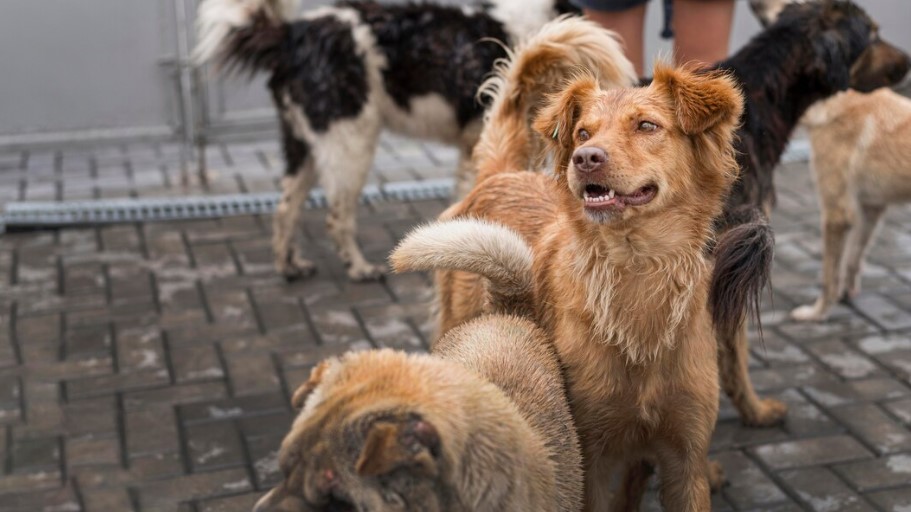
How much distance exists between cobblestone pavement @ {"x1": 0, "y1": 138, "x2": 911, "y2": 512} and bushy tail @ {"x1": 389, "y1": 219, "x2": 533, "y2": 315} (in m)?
1.05

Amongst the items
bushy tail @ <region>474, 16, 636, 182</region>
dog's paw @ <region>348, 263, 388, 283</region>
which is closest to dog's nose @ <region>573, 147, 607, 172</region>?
bushy tail @ <region>474, 16, 636, 182</region>

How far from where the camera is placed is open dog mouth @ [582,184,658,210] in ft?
8.76

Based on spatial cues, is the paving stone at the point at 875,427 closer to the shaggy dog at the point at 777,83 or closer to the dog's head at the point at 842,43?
the shaggy dog at the point at 777,83

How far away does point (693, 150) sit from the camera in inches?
110

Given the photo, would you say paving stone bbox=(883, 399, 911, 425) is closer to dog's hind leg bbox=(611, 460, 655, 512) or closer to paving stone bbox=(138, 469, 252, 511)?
dog's hind leg bbox=(611, 460, 655, 512)

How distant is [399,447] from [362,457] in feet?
0.26

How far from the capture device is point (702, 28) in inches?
184

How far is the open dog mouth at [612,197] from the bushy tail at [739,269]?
12.1 inches

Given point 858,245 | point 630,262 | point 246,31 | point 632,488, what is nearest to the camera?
point 630,262

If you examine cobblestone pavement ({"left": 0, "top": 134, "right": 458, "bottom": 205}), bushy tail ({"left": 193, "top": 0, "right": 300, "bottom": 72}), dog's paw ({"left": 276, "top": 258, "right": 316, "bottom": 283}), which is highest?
bushy tail ({"left": 193, "top": 0, "right": 300, "bottom": 72})

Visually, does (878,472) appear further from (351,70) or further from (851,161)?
(351,70)

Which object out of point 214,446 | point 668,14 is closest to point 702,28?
point 668,14

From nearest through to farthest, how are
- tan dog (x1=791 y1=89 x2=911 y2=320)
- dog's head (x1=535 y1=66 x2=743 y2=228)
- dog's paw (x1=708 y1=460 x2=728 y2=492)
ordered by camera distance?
dog's head (x1=535 y1=66 x2=743 y2=228) → dog's paw (x1=708 y1=460 x2=728 y2=492) → tan dog (x1=791 y1=89 x2=911 y2=320)

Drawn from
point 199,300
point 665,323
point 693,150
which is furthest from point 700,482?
point 199,300
